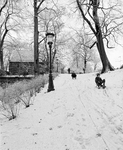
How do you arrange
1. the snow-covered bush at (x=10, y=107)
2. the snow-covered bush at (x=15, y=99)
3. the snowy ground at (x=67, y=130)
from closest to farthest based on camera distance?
the snowy ground at (x=67, y=130) → the snow-covered bush at (x=10, y=107) → the snow-covered bush at (x=15, y=99)

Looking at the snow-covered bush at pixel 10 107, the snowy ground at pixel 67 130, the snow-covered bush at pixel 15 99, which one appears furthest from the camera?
the snow-covered bush at pixel 15 99

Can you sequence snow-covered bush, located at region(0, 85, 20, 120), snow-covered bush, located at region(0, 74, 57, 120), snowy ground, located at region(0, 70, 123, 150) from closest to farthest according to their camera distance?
snowy ground, located at region(0, 70, 123, 150) → snow-covered bush, located at region(0, 85, 20, 120) → snow-covered bush, located at region(0, 74, 57, 120)

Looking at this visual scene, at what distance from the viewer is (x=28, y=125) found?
10.3 feet

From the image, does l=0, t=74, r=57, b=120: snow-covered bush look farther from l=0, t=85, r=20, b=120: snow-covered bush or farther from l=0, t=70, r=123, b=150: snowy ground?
l=0, t=70, r=123, b=150: snowy ground

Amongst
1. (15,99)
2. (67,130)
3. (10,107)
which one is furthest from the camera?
(15,99)

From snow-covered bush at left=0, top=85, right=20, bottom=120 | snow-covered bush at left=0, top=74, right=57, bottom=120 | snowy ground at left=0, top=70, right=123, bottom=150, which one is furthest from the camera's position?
snow-covered bush at left=0, top=74, right=57, bottom=120

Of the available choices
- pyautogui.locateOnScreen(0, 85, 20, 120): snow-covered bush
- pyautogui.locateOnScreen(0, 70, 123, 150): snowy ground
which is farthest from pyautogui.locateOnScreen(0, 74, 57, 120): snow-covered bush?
pyautogui.locateOnScreen(0, 70, 123, 150): snowy ground

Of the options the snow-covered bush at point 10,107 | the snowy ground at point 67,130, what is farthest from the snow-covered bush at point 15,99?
the snowy ground at point 67,130

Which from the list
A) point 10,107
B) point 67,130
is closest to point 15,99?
point 10,107

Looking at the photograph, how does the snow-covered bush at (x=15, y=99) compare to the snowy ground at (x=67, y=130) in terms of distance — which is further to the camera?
the snow-covered bush at (x=15, y=99)

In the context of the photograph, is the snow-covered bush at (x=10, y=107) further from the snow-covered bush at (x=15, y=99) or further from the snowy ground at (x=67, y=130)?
the snowy ground at (x=67, y=130)

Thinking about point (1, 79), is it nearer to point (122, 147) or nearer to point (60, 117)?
point (60, 117)

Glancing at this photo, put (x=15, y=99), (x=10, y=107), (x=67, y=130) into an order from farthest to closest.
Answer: (x=15, y=99) < (x=10, y=107) < (x=67, y=130)

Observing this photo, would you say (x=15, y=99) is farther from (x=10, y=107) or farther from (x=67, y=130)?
(x=67, y=130)
